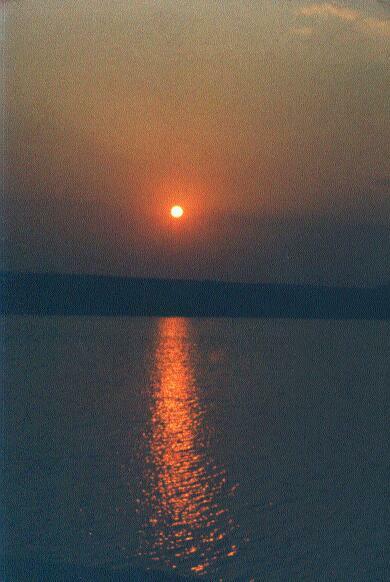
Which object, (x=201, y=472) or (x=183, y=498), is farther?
(x=201, y=472)

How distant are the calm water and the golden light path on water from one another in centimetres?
3

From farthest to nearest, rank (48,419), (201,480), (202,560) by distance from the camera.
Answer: (48,419), (201,480), (202,560)

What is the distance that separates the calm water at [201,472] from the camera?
757 cm

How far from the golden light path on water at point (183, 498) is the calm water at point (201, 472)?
1.0 inches

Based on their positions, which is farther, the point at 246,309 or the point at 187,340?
the point at 246,309

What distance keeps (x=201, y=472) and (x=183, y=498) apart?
1.53 metres

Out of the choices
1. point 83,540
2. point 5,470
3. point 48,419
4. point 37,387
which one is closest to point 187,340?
point 37,387

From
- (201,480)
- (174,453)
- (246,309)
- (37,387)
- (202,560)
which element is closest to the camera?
(202,560)

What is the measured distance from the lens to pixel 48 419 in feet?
48.9

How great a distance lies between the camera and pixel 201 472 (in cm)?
1094

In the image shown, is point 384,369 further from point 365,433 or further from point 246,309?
point 246,309

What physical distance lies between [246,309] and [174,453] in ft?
279

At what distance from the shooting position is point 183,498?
9422mm

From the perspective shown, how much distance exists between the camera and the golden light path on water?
7.49 meters
